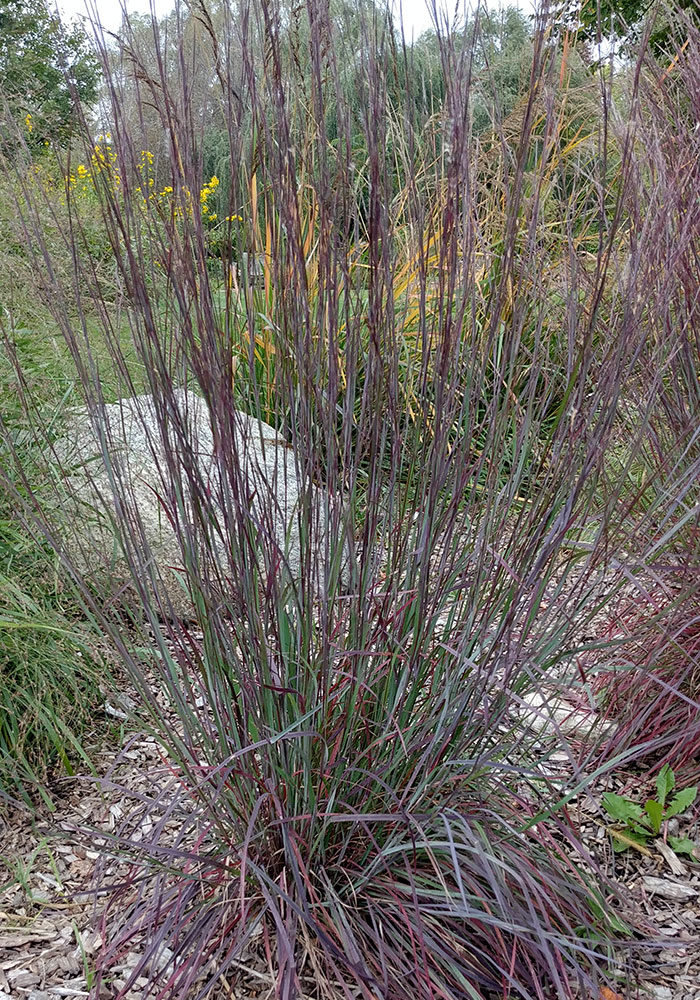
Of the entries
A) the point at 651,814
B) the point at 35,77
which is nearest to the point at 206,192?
the point at 35,77

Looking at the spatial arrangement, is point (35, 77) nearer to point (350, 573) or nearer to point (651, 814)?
point (350, 573)

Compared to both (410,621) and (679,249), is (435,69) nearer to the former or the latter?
(679,249)

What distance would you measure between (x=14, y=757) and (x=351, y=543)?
1296mm

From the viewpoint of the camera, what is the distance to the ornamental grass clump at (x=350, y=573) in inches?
47.6

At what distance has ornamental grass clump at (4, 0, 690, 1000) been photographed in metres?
1.21

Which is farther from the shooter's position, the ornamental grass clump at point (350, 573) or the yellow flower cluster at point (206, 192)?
the yellow flower cluster at point (206, 192)

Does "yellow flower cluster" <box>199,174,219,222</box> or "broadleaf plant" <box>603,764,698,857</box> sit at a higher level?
"yellow flower cluster" <box>199,174,219,222</box>

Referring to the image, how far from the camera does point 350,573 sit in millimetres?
1437

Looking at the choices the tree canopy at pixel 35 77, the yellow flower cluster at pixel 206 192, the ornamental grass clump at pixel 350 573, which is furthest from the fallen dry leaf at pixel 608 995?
the tree canopy at pixel 35 77

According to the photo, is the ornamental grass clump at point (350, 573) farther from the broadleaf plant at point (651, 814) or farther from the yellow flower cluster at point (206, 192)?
the broadleaf plant at point (651, 814)

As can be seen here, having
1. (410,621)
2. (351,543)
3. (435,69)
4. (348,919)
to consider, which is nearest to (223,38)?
(435,69)

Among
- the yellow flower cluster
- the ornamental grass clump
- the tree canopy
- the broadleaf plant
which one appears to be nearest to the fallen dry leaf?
the ornamental grass clump

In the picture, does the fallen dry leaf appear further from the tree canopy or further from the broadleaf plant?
the tree canopy

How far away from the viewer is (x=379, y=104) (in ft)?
3.78
